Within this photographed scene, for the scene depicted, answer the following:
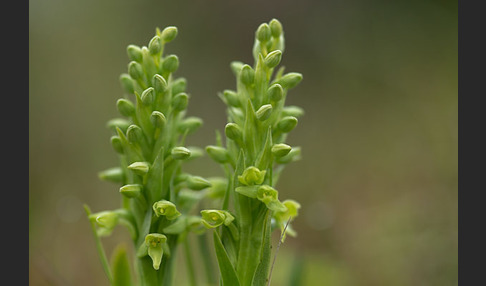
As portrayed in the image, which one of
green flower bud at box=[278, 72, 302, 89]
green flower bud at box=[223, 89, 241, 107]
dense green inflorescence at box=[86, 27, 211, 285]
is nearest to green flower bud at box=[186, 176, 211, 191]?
dense green inflorescence at box=[86, 27, 211, 285]

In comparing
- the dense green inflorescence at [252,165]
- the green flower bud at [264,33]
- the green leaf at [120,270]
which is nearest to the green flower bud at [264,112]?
the dense green inflorescence at [252,165]

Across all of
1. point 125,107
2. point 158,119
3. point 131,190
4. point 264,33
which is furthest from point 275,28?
point 131,190

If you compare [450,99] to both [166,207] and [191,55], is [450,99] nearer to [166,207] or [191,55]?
[191,55]

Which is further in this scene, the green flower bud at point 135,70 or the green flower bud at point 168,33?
the green flower bud at point 168,33

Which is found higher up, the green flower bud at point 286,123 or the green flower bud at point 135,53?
the green flower bud at point 135,53

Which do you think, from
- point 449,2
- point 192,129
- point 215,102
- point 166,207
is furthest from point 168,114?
point 449,2

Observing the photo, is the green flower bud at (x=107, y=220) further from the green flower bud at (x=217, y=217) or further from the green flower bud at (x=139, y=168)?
the green flower bud at (x=217, y=217)
